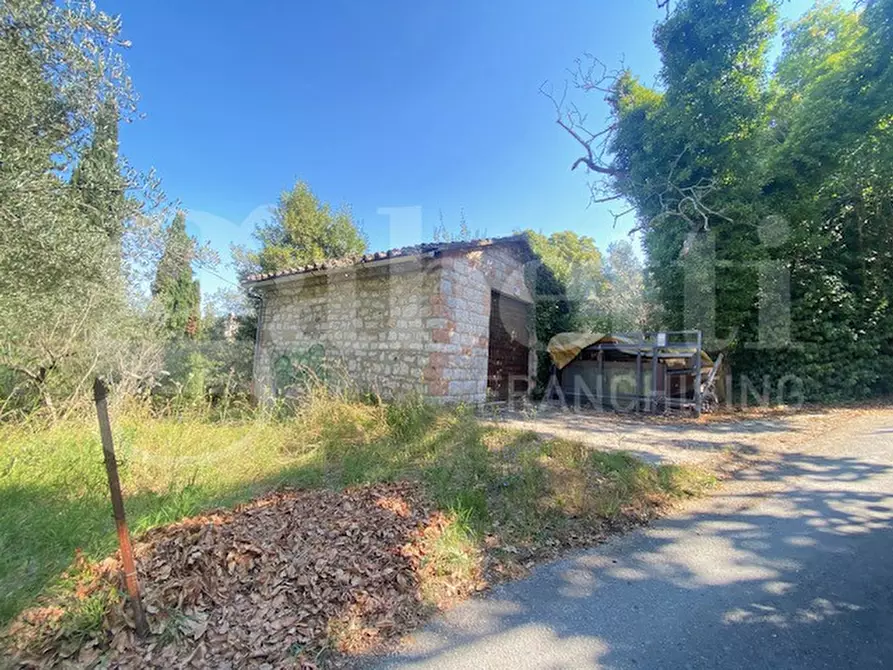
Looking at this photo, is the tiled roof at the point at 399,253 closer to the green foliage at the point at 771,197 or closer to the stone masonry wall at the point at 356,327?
the stone masonry wall at the point at 356,327

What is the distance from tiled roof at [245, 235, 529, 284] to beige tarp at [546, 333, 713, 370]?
2.70 m

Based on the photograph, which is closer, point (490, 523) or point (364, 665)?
point (364, 665)

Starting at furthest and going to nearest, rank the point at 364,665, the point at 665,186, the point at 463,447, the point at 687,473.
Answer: the point at 665,186, the point at 463,447, the point at 687,473, the point at 364,665

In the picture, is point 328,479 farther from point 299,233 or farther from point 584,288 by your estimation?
Answer: point 584,288

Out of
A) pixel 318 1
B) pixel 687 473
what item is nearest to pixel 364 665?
pixel 687 473

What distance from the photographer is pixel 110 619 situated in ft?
6.59

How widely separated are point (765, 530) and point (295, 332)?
9.04 m

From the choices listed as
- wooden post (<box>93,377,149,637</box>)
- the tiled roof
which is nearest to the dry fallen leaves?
wooden post (<box>93,377,149,637</box>)

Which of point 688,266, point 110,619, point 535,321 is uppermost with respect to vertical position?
point 688,266

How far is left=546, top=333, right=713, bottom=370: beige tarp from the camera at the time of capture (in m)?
8.77

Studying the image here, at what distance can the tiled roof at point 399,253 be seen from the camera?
7000 mm

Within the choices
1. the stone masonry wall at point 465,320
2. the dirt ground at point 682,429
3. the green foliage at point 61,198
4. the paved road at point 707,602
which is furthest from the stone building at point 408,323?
the paved road at point 707,602

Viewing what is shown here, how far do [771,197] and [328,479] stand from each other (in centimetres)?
1342

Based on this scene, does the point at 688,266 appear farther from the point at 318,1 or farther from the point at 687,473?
the point at 318,1
